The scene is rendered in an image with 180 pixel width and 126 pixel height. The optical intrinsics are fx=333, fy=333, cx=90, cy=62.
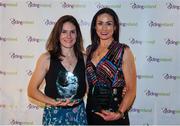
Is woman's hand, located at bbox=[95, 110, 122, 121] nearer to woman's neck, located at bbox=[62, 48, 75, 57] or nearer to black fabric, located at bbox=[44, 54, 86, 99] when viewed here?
black fabric, located at bbox=[44, 54, 86, 99]

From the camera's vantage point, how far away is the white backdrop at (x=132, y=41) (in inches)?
112

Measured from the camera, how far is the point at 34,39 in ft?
9.57

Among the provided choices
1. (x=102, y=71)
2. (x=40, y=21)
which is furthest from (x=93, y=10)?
(x=102, y=71)

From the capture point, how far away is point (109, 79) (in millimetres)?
2275

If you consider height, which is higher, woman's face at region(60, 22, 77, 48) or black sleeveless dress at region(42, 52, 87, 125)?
woman's face at region(60, 22, 77, 48)

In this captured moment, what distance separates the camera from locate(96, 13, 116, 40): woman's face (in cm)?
231

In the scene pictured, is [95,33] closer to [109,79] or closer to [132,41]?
[109,79]

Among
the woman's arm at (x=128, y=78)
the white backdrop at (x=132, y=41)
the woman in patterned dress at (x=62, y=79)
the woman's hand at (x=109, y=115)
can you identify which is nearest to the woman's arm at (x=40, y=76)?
the woman in patterned dress at (x=62, y=79)

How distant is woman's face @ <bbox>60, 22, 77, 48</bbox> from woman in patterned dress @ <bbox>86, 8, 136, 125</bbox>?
19 cm

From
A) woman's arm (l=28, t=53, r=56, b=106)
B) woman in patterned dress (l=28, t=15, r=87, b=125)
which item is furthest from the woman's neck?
woman's arm (l=28, t=53, r=56, b=106)

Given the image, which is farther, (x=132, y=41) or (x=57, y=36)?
(x=132, y=41)

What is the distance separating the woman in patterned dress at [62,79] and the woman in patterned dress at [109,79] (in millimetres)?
75

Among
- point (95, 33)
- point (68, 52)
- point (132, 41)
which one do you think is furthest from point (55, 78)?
point (132, 41)

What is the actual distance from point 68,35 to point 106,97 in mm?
494
